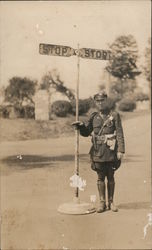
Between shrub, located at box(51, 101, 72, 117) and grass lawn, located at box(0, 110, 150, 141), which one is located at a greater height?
shrub, located at box(51, 101, 72, 117)

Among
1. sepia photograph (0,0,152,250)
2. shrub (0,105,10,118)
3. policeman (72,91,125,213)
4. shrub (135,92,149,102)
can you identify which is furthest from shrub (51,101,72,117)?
shrub (135,92,149,102)

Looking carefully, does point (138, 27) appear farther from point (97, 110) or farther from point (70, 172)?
point (70, 172)

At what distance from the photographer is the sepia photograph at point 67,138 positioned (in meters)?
3.93

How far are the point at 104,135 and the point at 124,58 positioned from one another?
172 centimetres

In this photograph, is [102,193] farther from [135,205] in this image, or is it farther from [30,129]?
[30,129]

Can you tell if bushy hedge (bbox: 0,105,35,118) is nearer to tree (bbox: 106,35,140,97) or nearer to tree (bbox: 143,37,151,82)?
tree (bbox: 106,35,140,97)

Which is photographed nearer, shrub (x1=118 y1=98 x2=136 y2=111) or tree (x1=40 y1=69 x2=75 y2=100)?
tree (x1=40 y1=69 x2=75 y2=100)

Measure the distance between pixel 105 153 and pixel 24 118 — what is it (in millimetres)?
1493

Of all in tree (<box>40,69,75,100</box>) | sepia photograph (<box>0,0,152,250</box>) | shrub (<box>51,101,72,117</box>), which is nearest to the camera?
sepia photograph (<box>0,0,152,250</box>)

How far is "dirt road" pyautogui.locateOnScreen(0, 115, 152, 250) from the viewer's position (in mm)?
3814

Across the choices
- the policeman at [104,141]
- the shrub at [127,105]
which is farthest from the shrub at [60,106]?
the shrub at [127,105]

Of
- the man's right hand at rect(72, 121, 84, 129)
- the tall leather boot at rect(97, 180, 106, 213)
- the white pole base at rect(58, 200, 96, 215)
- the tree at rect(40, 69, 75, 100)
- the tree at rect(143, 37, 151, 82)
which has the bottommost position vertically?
the white pole base at rect(58, 200, 96, 215)

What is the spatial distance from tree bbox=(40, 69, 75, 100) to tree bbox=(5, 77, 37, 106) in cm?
12

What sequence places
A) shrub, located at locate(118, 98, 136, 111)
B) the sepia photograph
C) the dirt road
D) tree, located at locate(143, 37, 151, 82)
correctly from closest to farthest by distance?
the dirt road → the sepia photograph → tree, located at locate(143, 37, 151, 82) → shrub, located at locate(118, 98, 136, 111)
